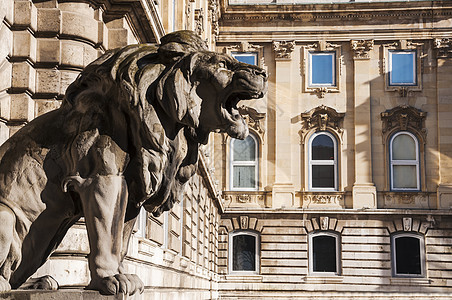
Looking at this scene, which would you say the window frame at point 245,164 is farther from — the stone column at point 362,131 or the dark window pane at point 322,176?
the stone column at point 362,131

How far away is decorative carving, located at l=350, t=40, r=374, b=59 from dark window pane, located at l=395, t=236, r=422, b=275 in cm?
769

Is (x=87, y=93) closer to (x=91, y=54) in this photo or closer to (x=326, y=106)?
(x=91, y=54)

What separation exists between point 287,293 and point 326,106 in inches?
308

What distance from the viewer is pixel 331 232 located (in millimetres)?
30672

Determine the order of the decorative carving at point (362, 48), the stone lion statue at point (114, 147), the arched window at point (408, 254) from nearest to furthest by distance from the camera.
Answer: the stone lion statue at point (114, 147)
the arched window at point (408, 254)
the decorative carving at point (362, 48)

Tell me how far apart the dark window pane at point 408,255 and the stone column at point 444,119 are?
1867 mm

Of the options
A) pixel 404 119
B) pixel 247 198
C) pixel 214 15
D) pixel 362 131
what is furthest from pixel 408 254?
pixel 214 15

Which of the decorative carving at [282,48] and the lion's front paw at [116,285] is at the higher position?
the decorative carving at [282,48]

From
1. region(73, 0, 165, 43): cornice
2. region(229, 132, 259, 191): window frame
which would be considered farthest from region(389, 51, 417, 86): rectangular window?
region(73, 0, 165, 43): cornice

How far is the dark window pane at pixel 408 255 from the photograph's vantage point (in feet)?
99.9

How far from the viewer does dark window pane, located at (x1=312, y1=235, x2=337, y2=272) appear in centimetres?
3075

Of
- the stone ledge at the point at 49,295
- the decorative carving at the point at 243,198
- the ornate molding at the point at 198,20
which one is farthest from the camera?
the decorative carving at the point at 243,198

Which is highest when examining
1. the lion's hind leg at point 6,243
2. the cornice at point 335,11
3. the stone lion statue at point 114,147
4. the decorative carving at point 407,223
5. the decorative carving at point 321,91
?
the cornice at point 335,11

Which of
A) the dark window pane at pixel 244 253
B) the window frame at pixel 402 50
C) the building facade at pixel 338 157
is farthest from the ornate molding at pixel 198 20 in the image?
the window frame at pixel 402 50
